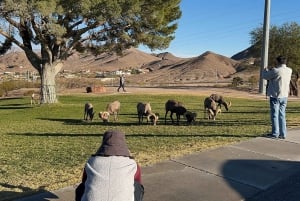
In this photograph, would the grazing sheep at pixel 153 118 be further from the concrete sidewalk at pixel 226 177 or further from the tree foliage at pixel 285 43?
the tree foliage at pixel 285 43

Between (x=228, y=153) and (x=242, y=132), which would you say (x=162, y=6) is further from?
(x=228, y=153)

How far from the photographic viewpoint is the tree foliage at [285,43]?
1920 inches

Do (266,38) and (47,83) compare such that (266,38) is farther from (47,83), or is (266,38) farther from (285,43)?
(47,83)

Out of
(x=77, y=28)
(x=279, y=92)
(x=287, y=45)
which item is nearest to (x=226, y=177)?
(x=279, y=92)

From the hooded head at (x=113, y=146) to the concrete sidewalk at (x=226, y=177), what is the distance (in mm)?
1965

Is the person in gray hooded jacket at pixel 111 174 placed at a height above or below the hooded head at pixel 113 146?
below

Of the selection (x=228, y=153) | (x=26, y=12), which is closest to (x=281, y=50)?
(x=26, y=12)

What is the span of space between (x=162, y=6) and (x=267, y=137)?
55.0 ft

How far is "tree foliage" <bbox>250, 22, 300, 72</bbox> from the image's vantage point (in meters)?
48.8

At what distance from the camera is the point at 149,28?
2758 centimetres

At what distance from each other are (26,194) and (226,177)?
3212 mm

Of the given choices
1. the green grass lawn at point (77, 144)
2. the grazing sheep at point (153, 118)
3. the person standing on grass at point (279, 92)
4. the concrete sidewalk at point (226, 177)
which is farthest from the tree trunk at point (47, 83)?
the concrete sidewalk at point (226, 177)

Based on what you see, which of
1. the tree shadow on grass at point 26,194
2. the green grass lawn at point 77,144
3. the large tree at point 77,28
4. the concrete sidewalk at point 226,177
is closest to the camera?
the tree shadow on grass at point 26,194

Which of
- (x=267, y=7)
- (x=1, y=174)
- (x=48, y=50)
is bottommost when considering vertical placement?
(x=1, y=174)
